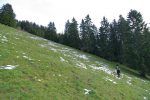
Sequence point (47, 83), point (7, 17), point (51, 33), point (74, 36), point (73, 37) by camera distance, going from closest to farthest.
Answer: point (47, 83)
point (7, 17)
point (73, 37)
point (74, 36)
point (51, 33)

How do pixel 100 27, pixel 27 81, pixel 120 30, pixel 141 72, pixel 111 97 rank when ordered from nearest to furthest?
pixel 27 81 → pixel 111 97 → pixel 141 72 → pixel 120 30 → pixel 100 27

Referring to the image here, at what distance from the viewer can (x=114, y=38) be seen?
97312 mm

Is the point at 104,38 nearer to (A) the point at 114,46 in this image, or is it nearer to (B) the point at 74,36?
(A) the point at 114,46

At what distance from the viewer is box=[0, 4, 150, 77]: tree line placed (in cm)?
7050

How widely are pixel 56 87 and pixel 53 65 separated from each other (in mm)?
7421

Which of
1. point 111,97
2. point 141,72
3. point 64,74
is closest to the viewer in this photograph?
point 111,97

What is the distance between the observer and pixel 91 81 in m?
34.6

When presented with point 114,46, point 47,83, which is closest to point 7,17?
point 114,46

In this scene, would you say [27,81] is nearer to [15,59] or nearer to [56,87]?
[56,87]

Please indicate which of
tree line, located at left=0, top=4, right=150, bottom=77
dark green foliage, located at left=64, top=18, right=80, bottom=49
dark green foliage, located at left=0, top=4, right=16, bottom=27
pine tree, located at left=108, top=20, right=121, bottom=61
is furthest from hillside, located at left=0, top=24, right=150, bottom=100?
dark green foliage, located at left=64, top=18, right=80, bottom=49

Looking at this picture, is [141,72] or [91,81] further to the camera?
[141,72]

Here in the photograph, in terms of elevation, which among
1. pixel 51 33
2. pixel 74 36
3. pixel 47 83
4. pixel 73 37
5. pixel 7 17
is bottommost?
pixel 47 83

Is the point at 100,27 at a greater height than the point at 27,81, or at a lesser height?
greater

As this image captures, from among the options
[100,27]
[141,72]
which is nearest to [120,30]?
[100,27]
